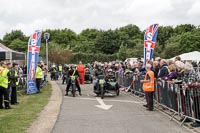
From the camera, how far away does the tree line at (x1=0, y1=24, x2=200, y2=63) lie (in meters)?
65.6

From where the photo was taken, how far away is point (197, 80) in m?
9.67

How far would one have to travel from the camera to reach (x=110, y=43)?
8288cm

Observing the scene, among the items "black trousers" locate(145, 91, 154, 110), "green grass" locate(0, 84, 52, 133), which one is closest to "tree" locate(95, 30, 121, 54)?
"green grass" locate(0, 84, 52, 133)

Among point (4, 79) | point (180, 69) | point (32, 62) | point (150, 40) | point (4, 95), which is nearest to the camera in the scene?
point (180, 69)

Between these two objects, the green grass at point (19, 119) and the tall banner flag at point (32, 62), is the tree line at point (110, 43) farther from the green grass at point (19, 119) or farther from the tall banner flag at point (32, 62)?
A: the green grass at point (19, 119)

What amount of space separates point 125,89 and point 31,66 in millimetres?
6019

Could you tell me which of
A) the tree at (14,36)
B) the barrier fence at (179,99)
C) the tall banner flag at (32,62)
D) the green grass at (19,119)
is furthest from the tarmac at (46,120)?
the tree at (14,36)

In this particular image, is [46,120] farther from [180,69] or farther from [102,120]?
[180,69]

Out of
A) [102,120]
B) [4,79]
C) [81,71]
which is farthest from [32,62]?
[102,120]

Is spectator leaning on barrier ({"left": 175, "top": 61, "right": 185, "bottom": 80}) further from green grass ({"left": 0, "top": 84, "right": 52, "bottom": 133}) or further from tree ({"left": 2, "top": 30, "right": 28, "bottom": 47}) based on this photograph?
tree ({"left": 2, "top": 30, "right": 28, "bottom": 47})

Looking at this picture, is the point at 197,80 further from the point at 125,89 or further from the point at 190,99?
the point at 125,89

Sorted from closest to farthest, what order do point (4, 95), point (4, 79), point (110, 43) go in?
1. point (4, 79)
2. point (4, 95)
3. point (110, 43)

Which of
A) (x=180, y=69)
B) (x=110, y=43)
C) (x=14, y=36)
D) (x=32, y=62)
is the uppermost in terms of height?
(x=14, y=36)

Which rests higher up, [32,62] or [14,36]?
[14,36]
